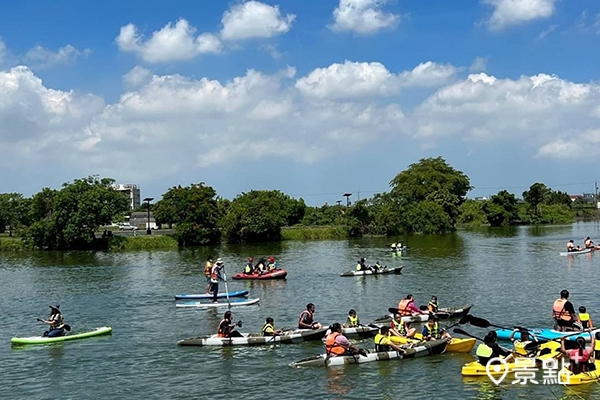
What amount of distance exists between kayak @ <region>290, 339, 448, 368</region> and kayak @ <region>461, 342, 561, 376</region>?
2243 mm

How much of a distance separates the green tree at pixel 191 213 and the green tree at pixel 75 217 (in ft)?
24.5

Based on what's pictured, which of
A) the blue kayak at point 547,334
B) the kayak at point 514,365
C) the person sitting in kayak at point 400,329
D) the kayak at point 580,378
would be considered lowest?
the kayak at point 580,378

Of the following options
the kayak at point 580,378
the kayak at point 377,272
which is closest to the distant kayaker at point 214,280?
the kayak at point 377,272

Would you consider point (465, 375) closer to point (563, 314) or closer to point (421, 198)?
point (563, 314)

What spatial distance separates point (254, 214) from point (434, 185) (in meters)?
47.8

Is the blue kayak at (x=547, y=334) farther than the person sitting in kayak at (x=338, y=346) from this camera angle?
Yes

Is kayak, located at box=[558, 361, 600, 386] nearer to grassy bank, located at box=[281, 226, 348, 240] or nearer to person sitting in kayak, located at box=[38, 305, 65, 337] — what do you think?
person sitting in kayak, located at box=[38, 305, 65, 337]

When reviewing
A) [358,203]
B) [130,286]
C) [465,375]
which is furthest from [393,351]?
[358,203]

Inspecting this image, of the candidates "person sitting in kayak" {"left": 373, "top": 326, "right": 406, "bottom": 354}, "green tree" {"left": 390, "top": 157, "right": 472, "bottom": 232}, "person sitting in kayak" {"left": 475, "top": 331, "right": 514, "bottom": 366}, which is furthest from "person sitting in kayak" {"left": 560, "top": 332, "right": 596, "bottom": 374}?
"green tree" {"left": 390, "top": 157, "right": 472, "bottom": 232}

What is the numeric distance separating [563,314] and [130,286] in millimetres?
30846

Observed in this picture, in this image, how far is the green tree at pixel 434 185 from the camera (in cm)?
11875

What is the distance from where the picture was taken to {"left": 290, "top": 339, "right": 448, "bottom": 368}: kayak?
71.5 feet

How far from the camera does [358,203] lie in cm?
10250

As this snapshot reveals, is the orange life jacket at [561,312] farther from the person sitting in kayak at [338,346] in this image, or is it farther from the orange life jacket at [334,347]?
the orange life jacket at [334,347]
